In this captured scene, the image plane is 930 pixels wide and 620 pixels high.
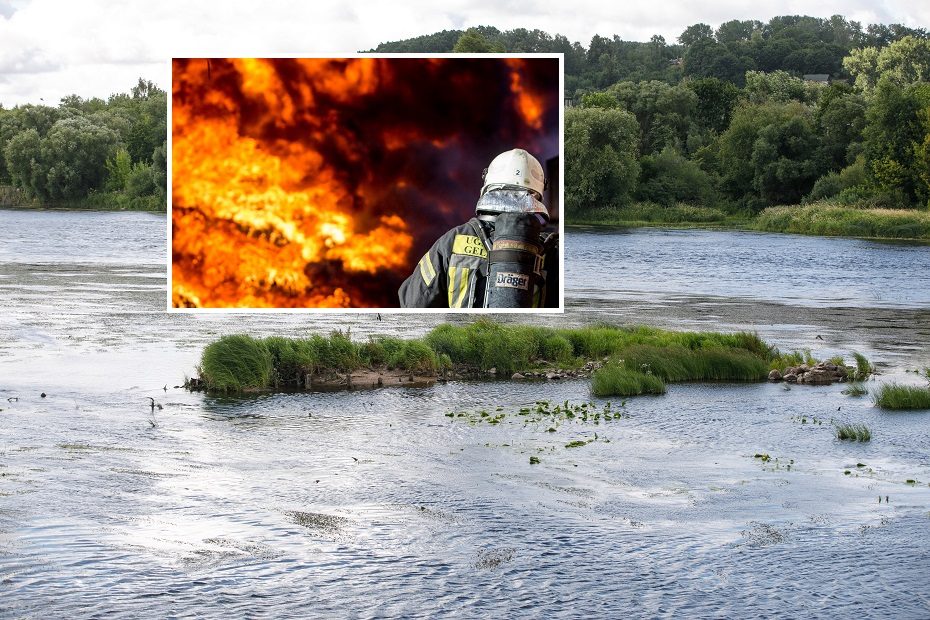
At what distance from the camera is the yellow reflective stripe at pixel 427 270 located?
9.09 m

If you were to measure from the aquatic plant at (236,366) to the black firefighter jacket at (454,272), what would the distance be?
1659 centimetres

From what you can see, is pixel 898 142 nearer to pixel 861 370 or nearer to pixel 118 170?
pixel 118 170

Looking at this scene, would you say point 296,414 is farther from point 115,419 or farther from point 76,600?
point 76,600

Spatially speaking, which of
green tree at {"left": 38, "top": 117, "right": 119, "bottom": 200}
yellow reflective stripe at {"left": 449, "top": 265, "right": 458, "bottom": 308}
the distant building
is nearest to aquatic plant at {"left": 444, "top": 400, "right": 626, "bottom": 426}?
yellow reflective stripe at {"left": 449, "top": 265, "right": 458, "bottom": 308}

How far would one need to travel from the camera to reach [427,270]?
912 centimetres

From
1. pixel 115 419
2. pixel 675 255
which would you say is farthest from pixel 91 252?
pixel 115 419

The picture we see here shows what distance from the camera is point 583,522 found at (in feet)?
53.5

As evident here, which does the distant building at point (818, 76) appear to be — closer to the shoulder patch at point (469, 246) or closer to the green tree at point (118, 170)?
the green tree at point (118, 170)

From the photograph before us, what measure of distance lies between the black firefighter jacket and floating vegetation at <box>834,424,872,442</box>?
13979 mm

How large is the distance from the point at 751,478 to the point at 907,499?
2.33m

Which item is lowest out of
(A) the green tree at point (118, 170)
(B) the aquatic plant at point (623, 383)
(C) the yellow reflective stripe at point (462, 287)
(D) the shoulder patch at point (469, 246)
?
(B) the aquatic plant at point (623, 383)

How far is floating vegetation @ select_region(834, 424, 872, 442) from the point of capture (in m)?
21.6

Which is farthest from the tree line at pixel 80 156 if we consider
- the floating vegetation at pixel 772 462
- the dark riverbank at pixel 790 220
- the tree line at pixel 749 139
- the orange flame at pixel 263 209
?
the orange flame at pixel 263 209

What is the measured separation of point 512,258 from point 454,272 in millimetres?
437
